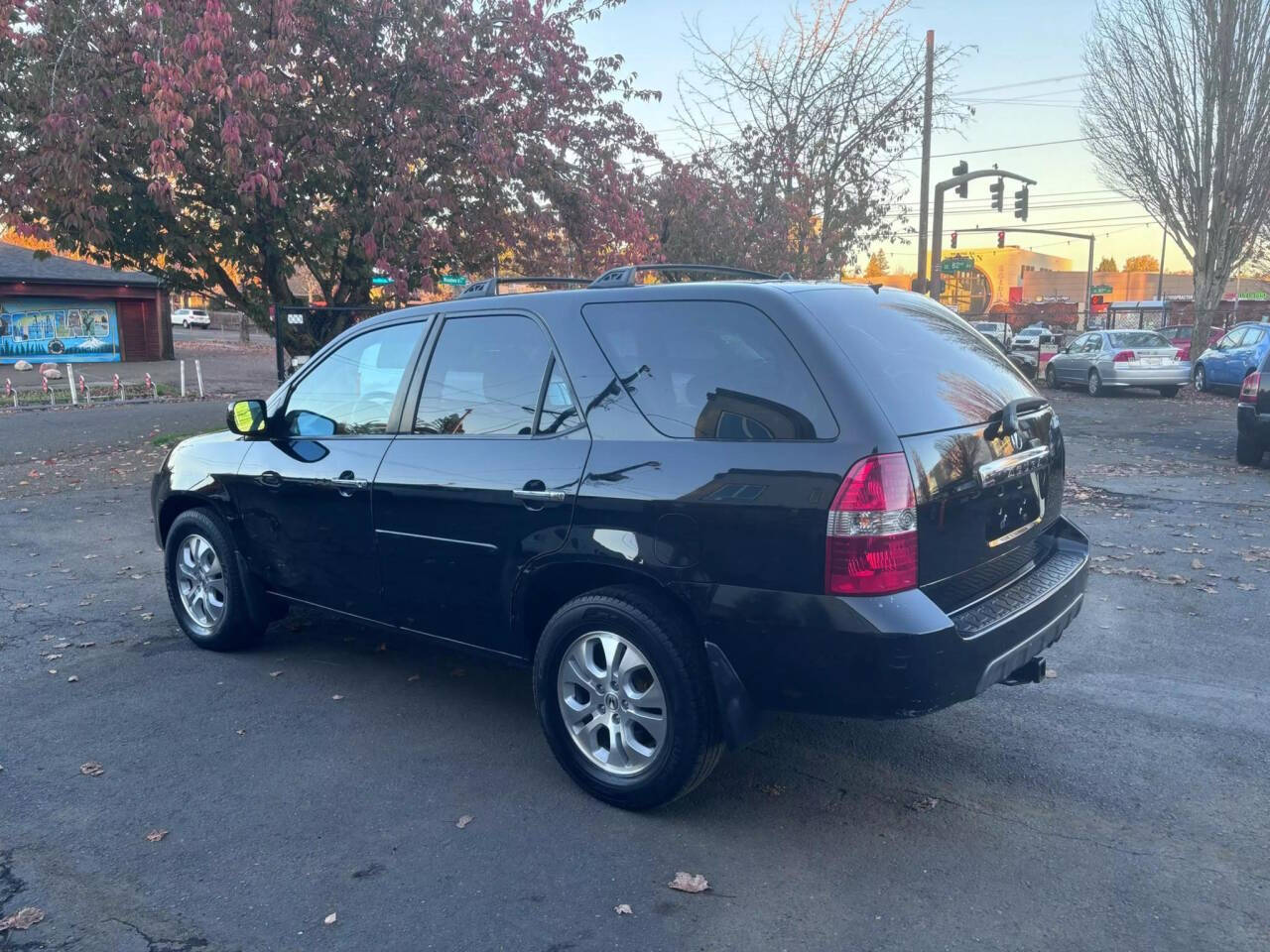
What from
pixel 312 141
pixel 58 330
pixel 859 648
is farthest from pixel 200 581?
pixel 58 330

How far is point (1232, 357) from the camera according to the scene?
21938mm

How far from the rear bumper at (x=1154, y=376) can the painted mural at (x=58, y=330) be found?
33.8m

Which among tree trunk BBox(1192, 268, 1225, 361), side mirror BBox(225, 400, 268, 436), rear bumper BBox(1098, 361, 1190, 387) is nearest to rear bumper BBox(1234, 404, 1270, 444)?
side mirror BBox(225, 400, 268, 436)

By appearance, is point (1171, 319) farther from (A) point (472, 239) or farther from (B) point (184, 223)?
(B) point (184, 223)

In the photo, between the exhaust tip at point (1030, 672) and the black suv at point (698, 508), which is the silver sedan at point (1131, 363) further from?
the exhaust tip at point (1030, 672)

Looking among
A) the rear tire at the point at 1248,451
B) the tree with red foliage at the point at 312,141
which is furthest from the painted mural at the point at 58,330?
the rear tire at the point at 1248,451

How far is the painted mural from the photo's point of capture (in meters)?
35.5

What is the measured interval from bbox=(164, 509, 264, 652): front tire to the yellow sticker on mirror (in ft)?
2.13

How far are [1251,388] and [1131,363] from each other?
1175cm

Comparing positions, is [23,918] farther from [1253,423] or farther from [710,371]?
[1253,423]

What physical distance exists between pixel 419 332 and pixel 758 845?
2603 millimetres

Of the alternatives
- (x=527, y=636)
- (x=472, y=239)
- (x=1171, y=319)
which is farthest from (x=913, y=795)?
(x=1171, y=319)

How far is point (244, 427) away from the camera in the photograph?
5051 millimetres

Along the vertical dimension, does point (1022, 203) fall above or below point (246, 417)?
above
